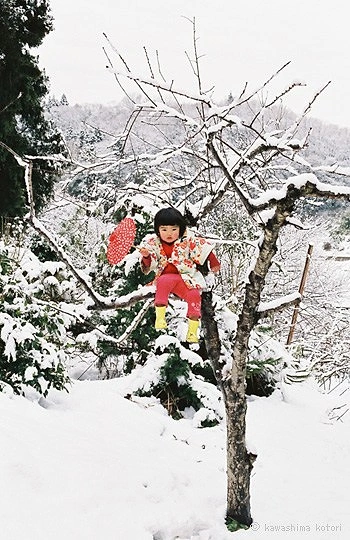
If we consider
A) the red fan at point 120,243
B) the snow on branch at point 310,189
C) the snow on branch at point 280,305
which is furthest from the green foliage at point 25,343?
the snow on branch at point 310,189

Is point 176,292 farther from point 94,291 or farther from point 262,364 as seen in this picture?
point 262,364

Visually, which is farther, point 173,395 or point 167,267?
point 173,395

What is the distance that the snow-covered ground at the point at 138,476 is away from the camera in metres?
3.02

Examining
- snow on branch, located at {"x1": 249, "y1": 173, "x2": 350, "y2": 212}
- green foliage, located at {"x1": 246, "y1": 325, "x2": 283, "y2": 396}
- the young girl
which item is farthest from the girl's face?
green foliage, located at {"x1": 246, "y1": 325, "x2": 283, "y2": 396}

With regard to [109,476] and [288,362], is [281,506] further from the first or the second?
[288,362]

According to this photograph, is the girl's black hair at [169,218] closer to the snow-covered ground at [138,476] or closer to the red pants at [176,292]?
the red pants at [176,292]

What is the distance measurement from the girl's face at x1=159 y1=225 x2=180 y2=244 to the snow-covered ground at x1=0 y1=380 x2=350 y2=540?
5.56 ft

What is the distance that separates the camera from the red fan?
2918 mm

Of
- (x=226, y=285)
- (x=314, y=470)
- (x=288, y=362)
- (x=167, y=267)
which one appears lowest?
(x=314, y=470)

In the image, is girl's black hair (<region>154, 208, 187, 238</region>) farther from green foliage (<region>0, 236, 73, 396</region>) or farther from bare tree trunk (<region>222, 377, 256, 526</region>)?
green foliage (<region>0, 236, 73, 396</region>)

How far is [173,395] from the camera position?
6.21m

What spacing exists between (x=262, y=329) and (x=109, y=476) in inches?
175

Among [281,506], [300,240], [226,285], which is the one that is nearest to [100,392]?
[281,506]

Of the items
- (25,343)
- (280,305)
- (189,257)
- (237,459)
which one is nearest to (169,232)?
(189,257)
